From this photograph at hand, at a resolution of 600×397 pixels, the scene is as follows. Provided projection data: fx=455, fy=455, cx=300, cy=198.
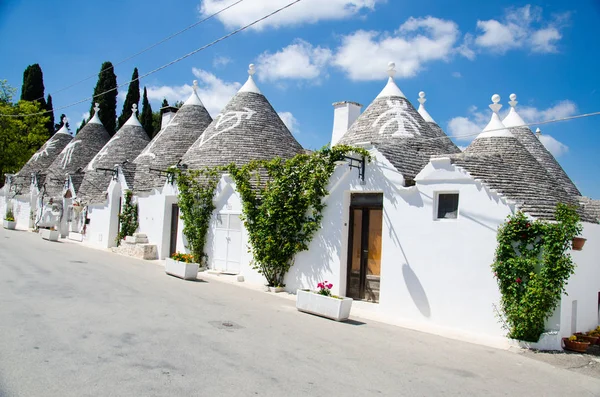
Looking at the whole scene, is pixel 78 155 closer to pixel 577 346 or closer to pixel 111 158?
pixel 111 158

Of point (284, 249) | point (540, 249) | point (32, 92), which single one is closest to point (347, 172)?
point (284, 249)

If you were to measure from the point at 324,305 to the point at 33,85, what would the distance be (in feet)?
160

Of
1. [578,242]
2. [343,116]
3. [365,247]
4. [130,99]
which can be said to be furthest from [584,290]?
[130,99]

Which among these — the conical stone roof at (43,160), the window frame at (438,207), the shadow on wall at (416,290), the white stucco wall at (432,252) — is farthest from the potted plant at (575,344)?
the conical stone roof at (43,160)

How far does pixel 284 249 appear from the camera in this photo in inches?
508

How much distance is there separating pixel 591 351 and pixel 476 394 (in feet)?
15.8

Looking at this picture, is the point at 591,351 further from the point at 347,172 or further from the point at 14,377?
the point at 14,377

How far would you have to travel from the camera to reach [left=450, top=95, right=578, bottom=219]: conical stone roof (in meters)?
9.38

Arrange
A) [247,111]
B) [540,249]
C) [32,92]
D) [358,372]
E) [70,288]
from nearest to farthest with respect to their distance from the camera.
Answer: [358,372]
[540,249]
[70,288]
[247,111]
[32,92]

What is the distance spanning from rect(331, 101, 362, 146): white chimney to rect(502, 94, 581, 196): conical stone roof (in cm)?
605

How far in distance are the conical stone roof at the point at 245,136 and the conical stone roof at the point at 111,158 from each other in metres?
9.01

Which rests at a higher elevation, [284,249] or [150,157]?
[150,157]

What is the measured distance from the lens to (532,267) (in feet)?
28.3

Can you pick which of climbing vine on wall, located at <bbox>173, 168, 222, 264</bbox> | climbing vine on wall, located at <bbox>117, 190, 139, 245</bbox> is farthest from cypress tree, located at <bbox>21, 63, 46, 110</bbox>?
climbing vine on wall, located at <bbox>173, 168, 222, 264</bbox>
